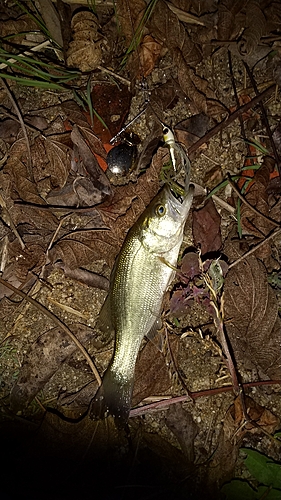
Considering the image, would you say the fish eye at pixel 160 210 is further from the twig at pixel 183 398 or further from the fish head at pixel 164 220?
the twig at pixel 183 398

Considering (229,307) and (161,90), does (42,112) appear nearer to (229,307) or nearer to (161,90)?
(161,90)

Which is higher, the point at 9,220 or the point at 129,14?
the point at 129,14

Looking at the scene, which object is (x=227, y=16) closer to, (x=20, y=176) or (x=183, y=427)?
(x=20, y=176)

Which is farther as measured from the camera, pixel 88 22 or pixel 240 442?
pixel 88 22

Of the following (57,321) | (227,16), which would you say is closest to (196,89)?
(227,16)

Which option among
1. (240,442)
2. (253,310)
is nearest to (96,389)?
(240,442)

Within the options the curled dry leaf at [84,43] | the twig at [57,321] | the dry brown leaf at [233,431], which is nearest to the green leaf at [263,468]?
the dry brown leaf at [233,431]
